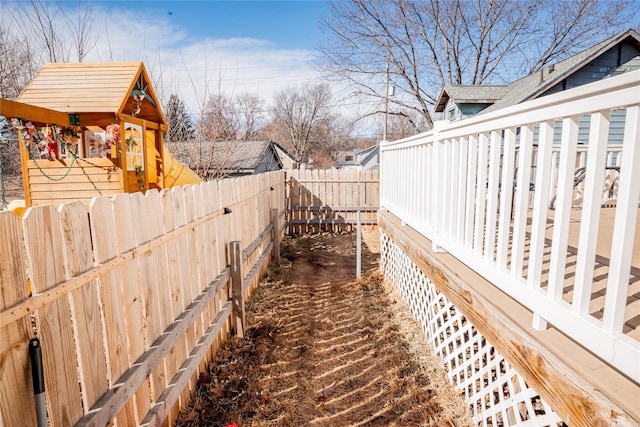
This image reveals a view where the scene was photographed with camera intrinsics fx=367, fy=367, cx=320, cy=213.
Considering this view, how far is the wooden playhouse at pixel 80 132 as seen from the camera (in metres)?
5.30

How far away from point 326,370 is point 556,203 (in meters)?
2.63

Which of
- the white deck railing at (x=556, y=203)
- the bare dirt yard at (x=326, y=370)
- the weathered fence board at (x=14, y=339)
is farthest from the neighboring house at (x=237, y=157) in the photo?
the weathered fence board at (x=14, y=339)

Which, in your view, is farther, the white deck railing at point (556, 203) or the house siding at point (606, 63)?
the house siding at point (606, 63)

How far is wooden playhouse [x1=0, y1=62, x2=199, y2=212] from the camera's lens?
5305 millimetres

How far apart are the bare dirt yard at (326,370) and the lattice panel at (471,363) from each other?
0.48 feet

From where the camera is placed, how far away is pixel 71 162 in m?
5.49

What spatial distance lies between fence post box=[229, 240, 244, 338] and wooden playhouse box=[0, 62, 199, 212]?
2.58m

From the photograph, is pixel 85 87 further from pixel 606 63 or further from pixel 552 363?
pixel 606 63

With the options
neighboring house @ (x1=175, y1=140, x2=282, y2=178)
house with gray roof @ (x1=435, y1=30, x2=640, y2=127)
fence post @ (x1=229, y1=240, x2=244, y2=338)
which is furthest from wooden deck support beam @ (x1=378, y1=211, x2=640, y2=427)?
house with gray roof @ (x1=435, y1=30, x2=640, y2=127)

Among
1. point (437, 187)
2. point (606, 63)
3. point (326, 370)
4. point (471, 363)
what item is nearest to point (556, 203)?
point (437, 187)

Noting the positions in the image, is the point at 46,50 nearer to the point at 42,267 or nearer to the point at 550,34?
the point at 42,267

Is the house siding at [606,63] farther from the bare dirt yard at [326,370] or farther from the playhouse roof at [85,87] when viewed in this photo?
the playhouse roof at [85,87]

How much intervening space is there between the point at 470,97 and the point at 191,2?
10626 millimetres

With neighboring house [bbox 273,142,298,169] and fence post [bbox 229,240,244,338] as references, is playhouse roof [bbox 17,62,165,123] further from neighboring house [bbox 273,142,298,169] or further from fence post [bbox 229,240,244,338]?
neighboring house [bbox 273,142,298,169]
